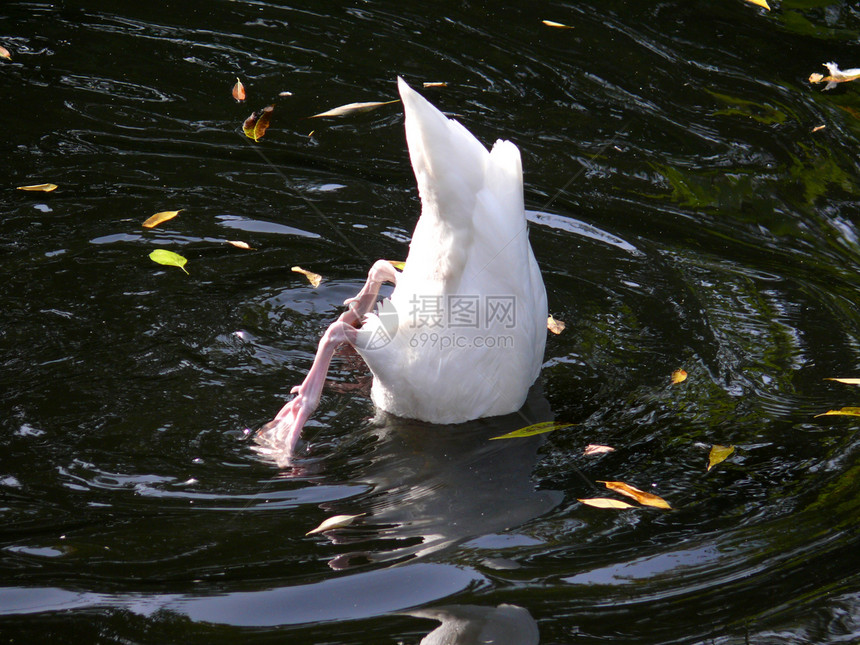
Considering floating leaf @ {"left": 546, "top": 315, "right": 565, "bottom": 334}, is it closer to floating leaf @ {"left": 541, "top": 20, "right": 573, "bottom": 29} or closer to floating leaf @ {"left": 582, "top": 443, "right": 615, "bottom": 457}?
floating leaf @ {"left": 582, "top": 443, "right": 615, "bottom": 457}

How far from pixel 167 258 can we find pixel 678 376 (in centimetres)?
244

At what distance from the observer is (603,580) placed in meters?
2.63

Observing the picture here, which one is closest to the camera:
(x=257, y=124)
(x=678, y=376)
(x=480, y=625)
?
(x=480, y=625)

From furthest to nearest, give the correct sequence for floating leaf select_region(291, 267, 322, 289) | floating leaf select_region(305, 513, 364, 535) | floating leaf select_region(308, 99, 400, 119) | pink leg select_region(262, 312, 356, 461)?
floating leaf select_region(308, 99, 400, 119) → floating leaf select_region(291, 267, 322, 289) → pink leg select_region(262, 312, 356, 461) → floating leaf select_region(305, 513, 364, 535)

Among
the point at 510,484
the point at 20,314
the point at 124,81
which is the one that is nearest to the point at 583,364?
the point at 510,484

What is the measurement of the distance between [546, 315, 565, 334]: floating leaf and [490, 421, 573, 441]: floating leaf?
709 millimetres

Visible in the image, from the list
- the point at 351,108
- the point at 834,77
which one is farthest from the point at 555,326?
the point at 834,77

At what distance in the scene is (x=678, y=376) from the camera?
3.83m

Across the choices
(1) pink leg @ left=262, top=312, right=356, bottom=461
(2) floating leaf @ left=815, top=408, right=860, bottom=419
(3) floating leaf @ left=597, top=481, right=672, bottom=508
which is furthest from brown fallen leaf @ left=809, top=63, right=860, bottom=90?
(1) pink leg @ left=262, top=312, right=356, bottom=461

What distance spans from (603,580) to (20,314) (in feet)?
8.71

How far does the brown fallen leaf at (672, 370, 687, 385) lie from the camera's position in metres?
3.80

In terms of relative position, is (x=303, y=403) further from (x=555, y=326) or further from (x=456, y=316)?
(x=555, y=326)

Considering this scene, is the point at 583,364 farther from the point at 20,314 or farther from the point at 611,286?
the point at 20,314

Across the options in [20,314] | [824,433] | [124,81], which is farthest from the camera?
[124,81]
